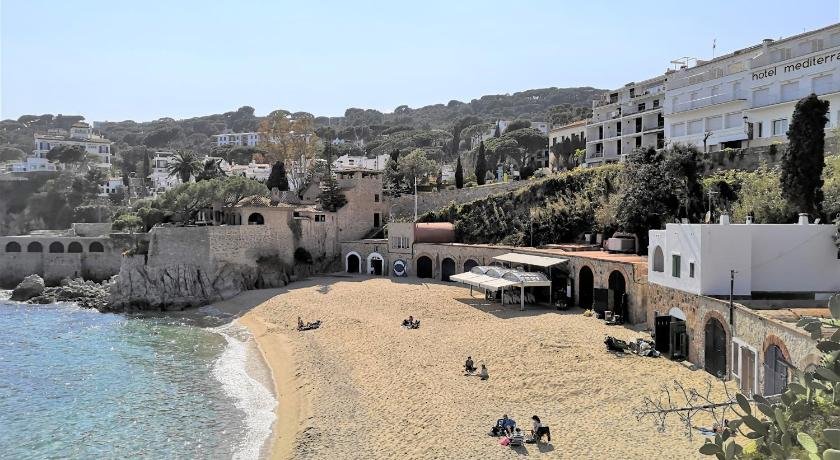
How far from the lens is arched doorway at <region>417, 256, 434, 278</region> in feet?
142

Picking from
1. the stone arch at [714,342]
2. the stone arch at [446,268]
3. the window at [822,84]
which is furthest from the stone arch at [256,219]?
the window at [822,84]

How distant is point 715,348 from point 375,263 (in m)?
30.6

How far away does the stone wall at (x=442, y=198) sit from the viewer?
4859 centimetres

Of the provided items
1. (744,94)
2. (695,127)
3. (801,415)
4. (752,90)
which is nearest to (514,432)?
(801,415)

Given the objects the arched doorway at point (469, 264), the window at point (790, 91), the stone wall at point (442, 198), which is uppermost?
the window at point (790, 91)

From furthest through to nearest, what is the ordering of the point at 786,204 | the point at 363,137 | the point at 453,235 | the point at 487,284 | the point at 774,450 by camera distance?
the point at 363,137, the point at 453,235, the point at 487,284, the point at 786,204, the point at 774,450

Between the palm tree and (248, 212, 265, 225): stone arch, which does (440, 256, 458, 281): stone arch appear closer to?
(248, 212, 265, 225): stone arch

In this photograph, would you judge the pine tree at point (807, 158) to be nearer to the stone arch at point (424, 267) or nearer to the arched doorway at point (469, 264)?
the arched doorway at point (469, 264)

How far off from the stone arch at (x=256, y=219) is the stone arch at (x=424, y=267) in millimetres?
12285

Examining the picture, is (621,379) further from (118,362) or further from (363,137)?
(363,137)

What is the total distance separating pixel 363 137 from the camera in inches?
6004

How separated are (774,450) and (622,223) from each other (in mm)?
28091

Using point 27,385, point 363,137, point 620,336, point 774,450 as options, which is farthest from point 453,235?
point 363,137

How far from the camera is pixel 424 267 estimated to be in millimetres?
43438
